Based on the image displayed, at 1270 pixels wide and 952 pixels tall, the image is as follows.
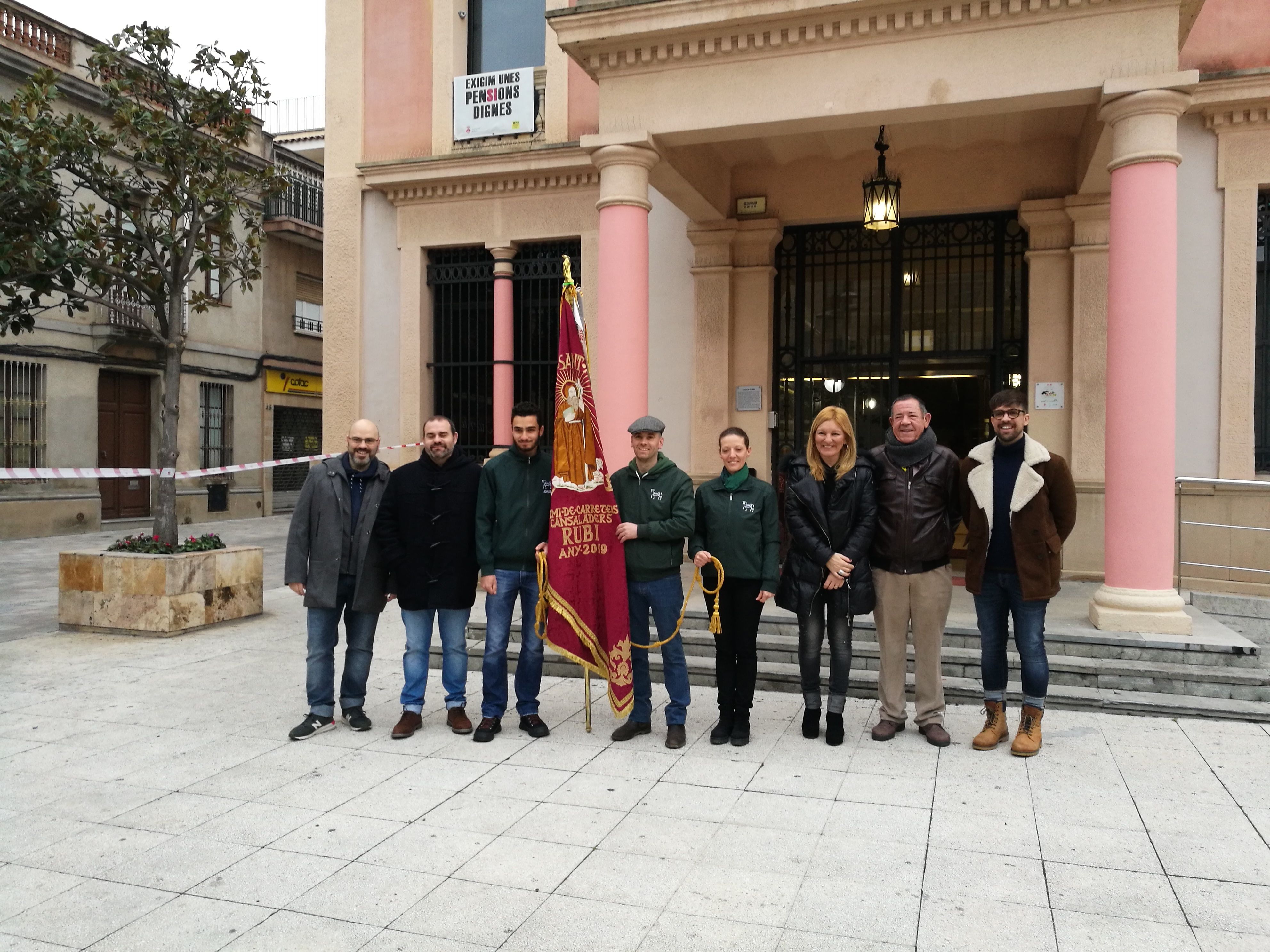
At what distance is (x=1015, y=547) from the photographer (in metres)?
5.07

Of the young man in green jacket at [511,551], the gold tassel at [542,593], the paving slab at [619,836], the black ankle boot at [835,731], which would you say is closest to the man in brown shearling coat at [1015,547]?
the paving slab at [619,836]

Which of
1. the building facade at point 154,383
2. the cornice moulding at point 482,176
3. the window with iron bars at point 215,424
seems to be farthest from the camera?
the window with iron bars at point 215,424

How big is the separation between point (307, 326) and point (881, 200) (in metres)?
19.2

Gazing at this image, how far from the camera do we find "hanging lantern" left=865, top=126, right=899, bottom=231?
28.0 ft

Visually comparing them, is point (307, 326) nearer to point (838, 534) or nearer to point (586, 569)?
point (586, 569)

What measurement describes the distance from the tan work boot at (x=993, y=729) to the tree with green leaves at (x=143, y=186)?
23.0ft

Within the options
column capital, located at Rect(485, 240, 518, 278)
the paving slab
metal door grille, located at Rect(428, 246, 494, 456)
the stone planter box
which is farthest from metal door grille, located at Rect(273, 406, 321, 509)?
the paving slab

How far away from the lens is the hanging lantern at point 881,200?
28.0 ft

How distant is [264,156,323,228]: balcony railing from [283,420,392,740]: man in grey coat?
19.4m

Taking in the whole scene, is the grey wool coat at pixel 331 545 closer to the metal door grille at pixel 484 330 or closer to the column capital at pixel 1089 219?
the metal door grille at pixel 484 330

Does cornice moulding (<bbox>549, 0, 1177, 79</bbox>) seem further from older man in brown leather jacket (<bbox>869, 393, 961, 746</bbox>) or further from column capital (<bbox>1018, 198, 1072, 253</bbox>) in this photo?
older man in brown leather jacket (<bbox>869, 393, 961, 746</bbox>)

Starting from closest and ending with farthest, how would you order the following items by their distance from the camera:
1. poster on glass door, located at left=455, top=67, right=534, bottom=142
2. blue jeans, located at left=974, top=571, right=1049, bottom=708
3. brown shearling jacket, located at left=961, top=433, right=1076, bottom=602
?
1. brown shearling jacket, located at left=961, top=433, right=1076, bottom=602
2. blue jeans, located at left=974, top=571, right=1049, bottom=708
3. poster on glass door, located at left=455, top=67, right=534, bottom=142

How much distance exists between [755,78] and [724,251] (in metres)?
2.64

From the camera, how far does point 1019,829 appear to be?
411 cm
